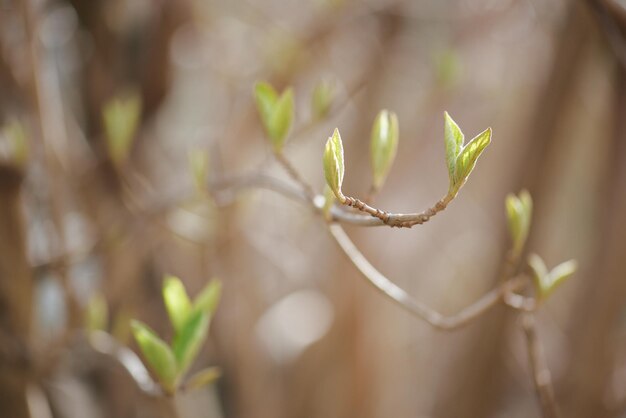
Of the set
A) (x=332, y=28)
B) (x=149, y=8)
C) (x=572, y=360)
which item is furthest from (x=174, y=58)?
(x=572, y=360)

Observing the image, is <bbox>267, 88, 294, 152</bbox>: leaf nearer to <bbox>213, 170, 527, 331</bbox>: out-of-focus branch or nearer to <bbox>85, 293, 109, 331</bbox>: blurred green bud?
<bbox>213, 170, 527, 331</bbox>: out-of-focus branch

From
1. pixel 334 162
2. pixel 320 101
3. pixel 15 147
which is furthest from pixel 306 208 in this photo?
pixel 334 162

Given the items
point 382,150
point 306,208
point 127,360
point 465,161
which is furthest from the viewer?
point 306,208

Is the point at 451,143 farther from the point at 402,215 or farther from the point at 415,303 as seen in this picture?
the point at 415,303

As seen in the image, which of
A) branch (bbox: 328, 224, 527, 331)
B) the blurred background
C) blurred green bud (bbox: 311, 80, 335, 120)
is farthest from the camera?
the blurred background

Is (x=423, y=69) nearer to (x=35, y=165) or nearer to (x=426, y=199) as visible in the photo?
(x=426, y=199)

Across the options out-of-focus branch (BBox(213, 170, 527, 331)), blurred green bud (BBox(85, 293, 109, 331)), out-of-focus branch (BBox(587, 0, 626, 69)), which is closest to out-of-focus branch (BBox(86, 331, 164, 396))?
blurred green bud (BBox(85, 293, 109, 331))
